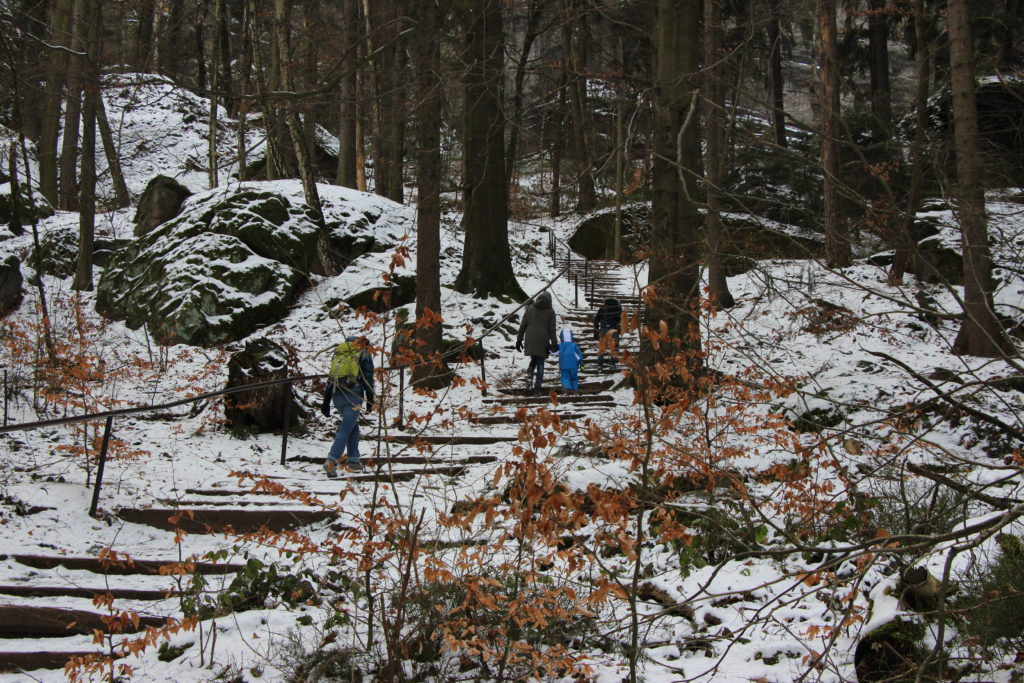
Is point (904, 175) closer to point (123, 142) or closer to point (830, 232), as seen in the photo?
point (830, 232)

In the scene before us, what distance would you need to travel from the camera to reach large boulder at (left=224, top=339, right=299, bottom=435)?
27.6ft

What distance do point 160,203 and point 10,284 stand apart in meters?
3.73

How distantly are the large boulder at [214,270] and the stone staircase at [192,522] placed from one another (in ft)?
15.8

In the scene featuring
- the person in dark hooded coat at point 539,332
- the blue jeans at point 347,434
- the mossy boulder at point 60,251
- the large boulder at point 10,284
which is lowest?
the blue jeans at point 347,434

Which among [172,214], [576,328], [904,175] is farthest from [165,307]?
[904,175]

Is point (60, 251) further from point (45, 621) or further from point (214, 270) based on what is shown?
point (45, 621)

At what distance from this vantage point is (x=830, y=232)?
3570 millimetres

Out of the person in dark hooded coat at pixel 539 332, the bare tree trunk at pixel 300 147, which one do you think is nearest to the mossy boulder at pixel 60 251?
the bare tree trunk at pixel 300 147

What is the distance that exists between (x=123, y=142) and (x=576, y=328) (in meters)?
18.5

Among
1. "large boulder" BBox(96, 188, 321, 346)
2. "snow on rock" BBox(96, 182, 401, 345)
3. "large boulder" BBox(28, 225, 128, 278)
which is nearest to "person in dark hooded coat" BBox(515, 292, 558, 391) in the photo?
"large boulder" BBox(96, 188, 321, 346)

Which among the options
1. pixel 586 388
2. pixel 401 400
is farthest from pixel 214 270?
pixel 401 400

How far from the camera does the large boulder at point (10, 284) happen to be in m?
12.6

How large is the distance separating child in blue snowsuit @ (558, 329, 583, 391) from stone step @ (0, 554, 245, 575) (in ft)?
21.4

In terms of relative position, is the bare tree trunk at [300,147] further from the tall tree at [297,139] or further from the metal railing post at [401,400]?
the metal railing post at [401,400]
